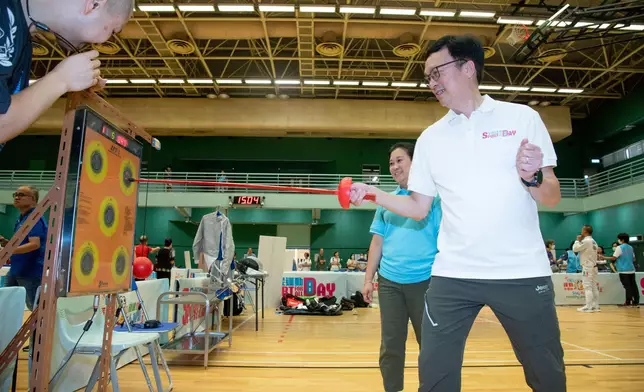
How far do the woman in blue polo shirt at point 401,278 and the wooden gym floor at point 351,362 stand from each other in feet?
3.21

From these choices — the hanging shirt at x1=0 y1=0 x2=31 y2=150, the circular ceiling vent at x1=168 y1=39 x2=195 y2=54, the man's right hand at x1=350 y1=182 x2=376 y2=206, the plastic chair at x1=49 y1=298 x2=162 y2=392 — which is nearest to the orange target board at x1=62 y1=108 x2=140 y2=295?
the plastic chair at x1=49 y1=298 x2=162 y2=392

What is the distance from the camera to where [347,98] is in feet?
59.9

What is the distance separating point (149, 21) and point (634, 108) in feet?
58.6

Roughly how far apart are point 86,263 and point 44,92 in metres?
1.02

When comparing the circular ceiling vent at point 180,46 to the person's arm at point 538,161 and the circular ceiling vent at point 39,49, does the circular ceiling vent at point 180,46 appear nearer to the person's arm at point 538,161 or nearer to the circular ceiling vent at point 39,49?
the circular ceiling vent at point 39,49

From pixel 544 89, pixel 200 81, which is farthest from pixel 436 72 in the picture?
pixel 544 89

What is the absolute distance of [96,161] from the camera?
80.0 inches

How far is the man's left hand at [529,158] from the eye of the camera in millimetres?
1349

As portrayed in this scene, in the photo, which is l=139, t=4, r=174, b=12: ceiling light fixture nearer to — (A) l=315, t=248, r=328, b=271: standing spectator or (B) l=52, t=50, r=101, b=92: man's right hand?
(A) l=315, t=248, r=328, b=271: standing spectator

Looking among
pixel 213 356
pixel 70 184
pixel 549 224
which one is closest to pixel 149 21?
pixel 213 356

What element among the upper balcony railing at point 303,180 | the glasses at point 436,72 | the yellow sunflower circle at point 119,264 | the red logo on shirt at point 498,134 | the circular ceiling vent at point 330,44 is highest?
the circular ceiling vent at point 330,44

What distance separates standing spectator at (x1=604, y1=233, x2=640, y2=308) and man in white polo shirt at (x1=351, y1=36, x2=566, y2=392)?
10.9 m

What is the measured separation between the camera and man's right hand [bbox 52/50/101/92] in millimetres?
1345

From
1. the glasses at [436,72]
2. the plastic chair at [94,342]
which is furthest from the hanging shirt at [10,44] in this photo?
the plastic chair at [94,342]
